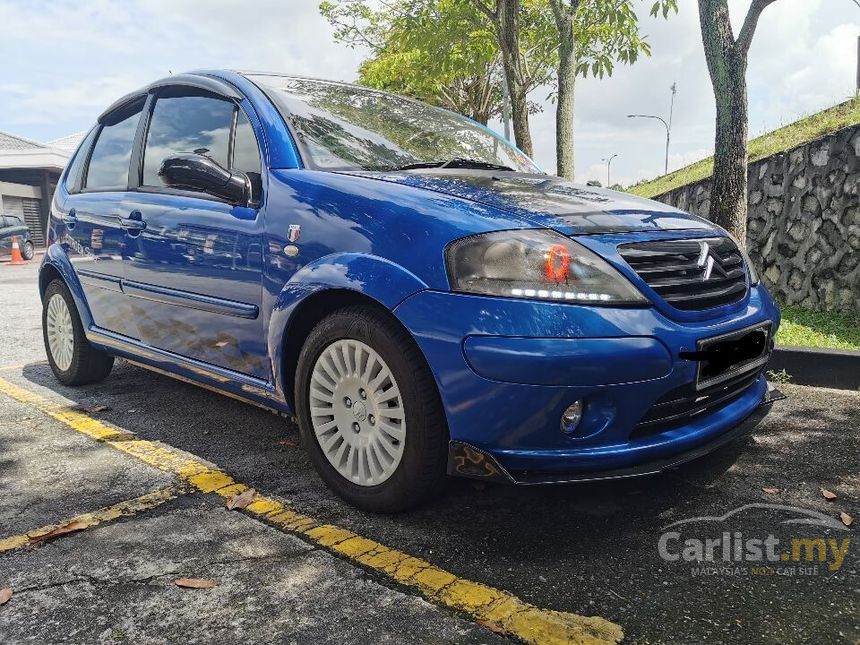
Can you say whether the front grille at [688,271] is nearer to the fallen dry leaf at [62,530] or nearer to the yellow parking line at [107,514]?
the yellow parking line at [107,514]

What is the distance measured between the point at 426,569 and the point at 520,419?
55 centimetres

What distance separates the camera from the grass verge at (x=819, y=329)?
5820 mm

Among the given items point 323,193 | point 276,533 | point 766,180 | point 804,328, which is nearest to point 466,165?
point 323,193

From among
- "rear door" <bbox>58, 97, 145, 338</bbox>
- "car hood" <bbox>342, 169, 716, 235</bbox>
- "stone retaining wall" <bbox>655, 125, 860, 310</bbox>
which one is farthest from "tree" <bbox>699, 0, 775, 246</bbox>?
"rear door" <bbox>58, 97, 145, 338</bbox>

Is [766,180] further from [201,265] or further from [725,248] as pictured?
[201,265]

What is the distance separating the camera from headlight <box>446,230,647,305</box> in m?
2.36

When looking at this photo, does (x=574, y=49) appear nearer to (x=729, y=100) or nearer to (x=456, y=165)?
(x=729, y=100)

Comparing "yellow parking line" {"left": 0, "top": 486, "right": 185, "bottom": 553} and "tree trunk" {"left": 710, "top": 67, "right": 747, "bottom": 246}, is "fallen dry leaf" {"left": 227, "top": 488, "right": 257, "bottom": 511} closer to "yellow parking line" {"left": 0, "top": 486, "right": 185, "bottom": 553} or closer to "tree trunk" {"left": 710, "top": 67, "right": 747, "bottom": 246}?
"yellow parking line" {"left": 0, "top": 486, "right": 185, "bottom": 553}

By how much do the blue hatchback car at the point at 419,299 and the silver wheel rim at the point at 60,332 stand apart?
3.64 feet

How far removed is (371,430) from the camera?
2.71 meters

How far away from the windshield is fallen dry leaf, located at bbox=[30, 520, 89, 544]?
1.61m

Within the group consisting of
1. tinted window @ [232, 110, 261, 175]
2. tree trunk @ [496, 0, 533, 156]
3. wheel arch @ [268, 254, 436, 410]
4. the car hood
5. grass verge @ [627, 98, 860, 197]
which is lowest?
wheel arch @ [268, 254, 436, 410]

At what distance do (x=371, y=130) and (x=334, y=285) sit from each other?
107 centimetres

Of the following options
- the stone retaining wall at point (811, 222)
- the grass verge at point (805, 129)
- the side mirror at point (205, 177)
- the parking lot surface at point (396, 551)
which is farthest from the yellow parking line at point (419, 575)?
the grass verge at point (805, 129)
